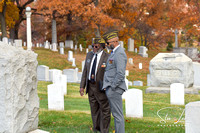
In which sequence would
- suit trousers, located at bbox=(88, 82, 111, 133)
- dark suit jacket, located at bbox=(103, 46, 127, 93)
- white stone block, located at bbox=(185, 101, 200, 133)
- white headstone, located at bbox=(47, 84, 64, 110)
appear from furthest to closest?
white headstone, located at bbox=(47, 84, 64, 110), suit trousers, located at bbox=(88, 82, 111, 133), dark suit jacket, located at bbox=(103, 46, 127, 93), white stone block, located at bbox=(185, 101, 200, 133)

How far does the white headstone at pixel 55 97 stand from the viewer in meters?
8.50

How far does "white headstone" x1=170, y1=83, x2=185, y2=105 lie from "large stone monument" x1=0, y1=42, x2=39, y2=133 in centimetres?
662

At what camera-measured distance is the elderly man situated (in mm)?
5055

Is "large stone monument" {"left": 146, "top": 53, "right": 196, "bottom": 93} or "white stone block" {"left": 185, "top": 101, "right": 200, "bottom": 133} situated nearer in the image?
"white stone block" {"left": 185, "top": 101, "right": 200, "bottom": 133}

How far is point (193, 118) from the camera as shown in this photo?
4.10 meters

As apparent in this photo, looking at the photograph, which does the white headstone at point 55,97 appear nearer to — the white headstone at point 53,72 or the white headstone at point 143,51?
the white headstone at point 53,72

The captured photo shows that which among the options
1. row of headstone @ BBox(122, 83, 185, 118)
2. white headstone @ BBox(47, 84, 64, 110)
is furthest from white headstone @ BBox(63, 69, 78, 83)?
row of headstone @ BBox(122, 83, 185, 118)

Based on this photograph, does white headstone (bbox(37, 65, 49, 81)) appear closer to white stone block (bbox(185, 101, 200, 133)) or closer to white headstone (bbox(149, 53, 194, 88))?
white headstone (bbox(149, 53, 194, 88))

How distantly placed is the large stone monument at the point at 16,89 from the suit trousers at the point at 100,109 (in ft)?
4.65

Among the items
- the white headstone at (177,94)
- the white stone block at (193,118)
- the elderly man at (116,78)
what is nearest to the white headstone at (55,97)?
the elderly man at (116,78)

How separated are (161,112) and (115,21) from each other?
1968cm

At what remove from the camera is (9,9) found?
3175 cm

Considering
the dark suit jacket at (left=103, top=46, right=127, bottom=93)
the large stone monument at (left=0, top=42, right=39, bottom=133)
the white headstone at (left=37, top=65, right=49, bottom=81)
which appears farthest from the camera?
the white headstone at (left=37, top=65, right=49, bottom=81)

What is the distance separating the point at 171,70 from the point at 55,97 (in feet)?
20.7
